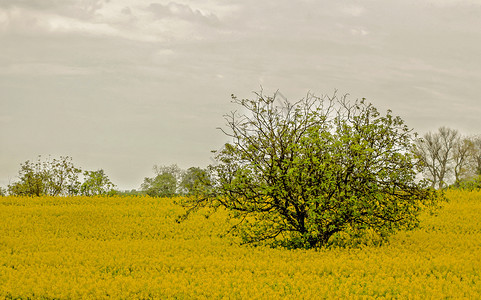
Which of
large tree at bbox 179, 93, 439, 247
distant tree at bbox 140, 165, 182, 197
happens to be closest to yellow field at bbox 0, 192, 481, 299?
large tree at bbox 179, 93, 439, 247

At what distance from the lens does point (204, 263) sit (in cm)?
1658

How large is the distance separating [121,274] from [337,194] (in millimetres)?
8401

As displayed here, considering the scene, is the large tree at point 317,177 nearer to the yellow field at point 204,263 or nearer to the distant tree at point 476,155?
the yellow field at point 204,263

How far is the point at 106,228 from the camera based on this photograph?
83.5 ft

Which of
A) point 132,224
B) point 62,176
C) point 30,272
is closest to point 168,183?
point 62,176

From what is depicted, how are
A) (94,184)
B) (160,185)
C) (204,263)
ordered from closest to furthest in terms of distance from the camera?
(204,263), (94,184), (160,185)

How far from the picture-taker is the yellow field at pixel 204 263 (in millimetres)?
13180

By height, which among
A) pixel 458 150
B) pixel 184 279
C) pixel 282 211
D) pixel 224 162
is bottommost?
pixel 184 279

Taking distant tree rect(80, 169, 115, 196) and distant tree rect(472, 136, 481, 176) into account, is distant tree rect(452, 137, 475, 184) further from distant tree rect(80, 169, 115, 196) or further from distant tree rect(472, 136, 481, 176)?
distant tree rect(80, 169, 115, 196)

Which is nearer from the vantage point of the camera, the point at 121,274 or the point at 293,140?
the point at 121,274

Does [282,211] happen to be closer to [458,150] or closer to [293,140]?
[293,140]

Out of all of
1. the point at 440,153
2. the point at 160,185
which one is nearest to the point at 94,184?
the point at 160,185

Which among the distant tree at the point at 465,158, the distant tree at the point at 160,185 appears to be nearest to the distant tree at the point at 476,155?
the distant tree at the point at 465,158

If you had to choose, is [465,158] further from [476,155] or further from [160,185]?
[160,185]
